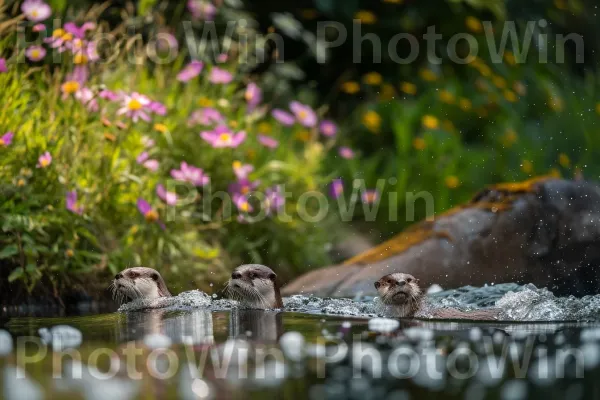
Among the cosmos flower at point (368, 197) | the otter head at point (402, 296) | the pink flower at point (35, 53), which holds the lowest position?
the otter head at point (402, 296)

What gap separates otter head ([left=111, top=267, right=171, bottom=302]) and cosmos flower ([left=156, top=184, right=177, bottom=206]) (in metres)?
1.01

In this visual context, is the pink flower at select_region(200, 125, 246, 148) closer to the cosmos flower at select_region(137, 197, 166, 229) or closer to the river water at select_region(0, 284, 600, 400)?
the cosmos flower at select_region(137, 197, 166, 229)

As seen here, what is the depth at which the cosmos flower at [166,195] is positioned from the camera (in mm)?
7121

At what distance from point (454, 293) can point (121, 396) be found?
3994mm

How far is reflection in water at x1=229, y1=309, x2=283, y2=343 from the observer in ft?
15.1

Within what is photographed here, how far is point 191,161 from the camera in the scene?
797 centimetres

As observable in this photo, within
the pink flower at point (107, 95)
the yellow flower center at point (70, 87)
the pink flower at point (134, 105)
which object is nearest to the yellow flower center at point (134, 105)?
the pink flower at point (134, 105)

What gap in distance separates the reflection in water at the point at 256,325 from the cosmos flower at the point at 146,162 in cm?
159

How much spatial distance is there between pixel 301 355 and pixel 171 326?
1219mm

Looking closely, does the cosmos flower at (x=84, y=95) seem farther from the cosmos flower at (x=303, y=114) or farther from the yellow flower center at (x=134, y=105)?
the cosmos flower at (x=303, y=114)

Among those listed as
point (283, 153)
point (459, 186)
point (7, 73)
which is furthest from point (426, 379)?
point (459, 186)

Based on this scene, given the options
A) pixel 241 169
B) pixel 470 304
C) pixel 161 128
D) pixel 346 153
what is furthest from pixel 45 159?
pixel 346 153

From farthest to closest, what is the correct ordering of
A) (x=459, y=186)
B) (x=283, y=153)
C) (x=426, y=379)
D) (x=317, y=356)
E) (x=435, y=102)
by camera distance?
(x=435, y=102)
(x=459, y=186)
(x=283, y=153)
(x=317, y=356)
(x=426, y=379)

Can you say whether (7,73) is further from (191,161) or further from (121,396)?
(121,396)
